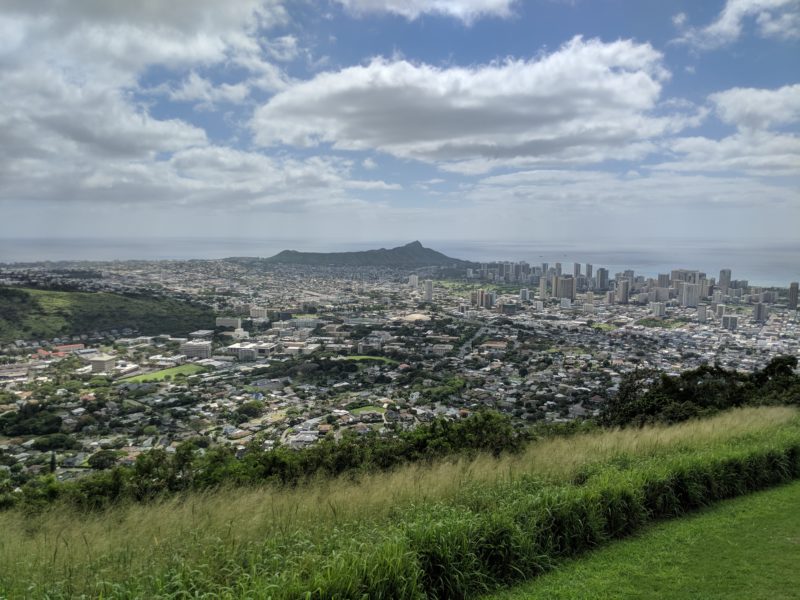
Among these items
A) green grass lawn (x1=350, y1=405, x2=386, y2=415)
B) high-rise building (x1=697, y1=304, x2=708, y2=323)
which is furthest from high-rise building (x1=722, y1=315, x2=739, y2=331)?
green grass lawn (x1=350, y1=405, x2=386, y2=415)

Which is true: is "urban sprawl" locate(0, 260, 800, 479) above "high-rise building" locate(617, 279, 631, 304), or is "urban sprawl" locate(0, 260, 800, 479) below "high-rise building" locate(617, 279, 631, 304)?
below

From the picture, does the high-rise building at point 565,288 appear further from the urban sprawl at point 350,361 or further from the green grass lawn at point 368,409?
the green grass lawn at point 368,409

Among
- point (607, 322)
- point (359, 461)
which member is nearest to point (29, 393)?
point (359, 461)

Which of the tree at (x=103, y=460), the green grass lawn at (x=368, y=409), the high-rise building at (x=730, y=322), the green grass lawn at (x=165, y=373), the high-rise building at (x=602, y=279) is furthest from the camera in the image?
the high-rise building at (x=602, y=279)

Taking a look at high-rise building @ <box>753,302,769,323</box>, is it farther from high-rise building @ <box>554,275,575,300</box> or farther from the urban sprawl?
high-rise building @ <box>554,275,575,300</box>

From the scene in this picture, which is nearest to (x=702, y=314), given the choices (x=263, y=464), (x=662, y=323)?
(x=662, y=323)

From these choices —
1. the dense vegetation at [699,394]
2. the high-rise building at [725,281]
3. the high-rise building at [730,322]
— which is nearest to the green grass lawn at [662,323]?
the high-rise building at [730,322]
